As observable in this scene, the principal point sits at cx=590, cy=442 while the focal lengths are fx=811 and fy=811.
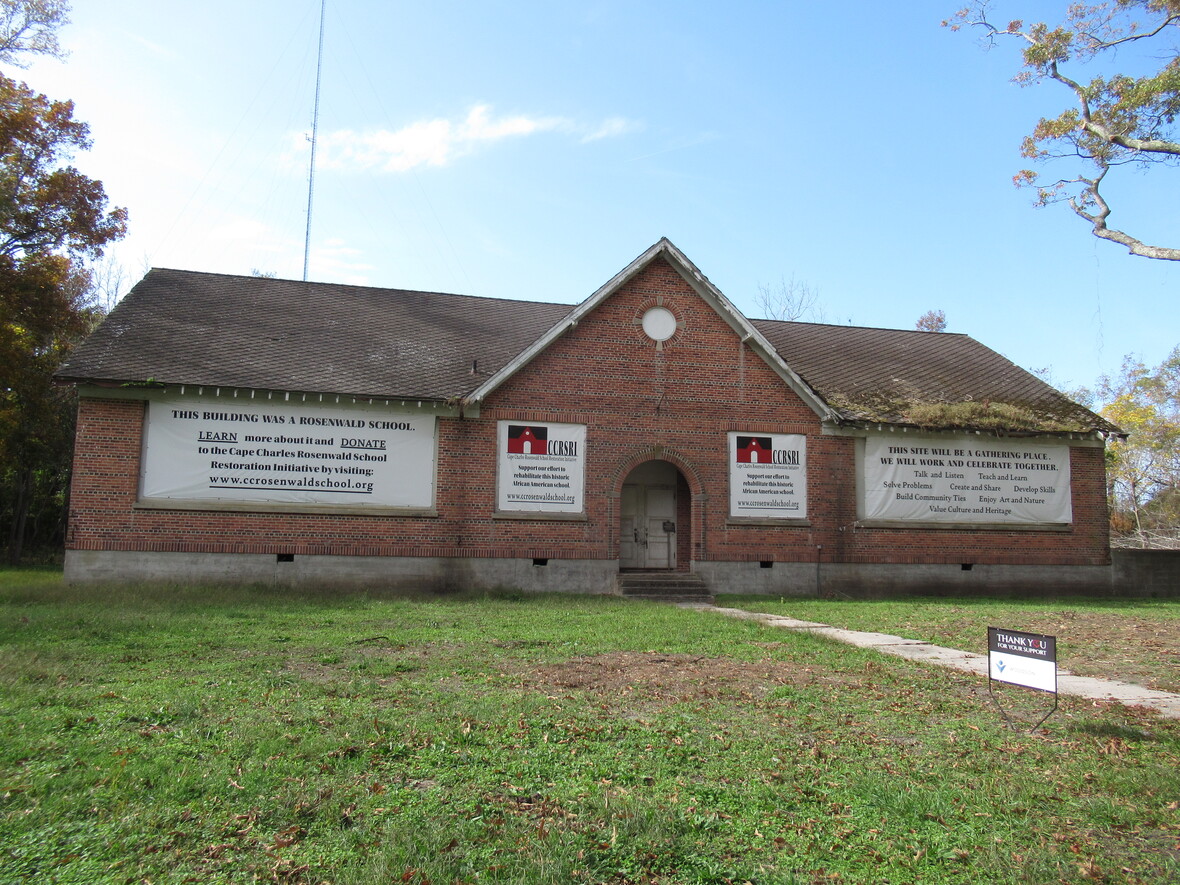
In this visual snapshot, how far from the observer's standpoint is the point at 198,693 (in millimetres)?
6902

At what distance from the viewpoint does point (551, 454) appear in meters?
17.8

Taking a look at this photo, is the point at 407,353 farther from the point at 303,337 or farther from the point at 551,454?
the point at 551,454

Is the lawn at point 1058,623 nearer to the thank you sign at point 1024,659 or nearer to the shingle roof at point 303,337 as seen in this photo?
the thank you sign at point 1024,659

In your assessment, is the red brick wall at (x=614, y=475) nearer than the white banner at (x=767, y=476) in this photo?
Yes

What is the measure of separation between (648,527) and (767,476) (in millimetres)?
3111

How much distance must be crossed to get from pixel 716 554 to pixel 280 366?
33.9ft

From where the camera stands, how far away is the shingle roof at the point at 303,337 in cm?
1673

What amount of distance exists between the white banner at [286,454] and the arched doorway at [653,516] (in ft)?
16.1

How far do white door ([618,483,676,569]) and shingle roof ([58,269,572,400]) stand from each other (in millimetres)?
4618

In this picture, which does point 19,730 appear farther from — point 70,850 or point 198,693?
point 70,850

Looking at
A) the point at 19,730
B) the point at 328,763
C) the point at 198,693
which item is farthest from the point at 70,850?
the point at 198,693

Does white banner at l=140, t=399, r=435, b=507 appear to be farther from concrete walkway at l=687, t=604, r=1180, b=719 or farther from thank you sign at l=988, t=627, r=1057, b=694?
thank you sign at l=988, t=627, r=1057, b=694

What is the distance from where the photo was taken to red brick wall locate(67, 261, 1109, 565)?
16062mm

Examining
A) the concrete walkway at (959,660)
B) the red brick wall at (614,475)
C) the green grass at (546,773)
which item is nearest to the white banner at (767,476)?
the red brick wall at (614,475)
